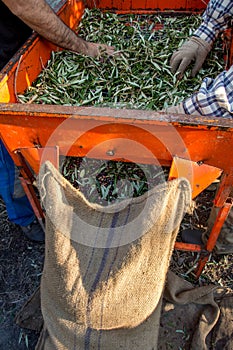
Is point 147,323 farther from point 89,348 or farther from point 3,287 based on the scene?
point 3,287

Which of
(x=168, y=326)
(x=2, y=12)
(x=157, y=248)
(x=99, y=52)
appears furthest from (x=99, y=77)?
(x=168, y=326)

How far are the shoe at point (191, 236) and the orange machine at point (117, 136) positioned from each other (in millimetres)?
790

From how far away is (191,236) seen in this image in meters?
3.01

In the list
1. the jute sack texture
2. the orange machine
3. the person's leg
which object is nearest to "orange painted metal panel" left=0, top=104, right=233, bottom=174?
the orange machine

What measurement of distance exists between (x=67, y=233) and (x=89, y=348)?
2.24ft

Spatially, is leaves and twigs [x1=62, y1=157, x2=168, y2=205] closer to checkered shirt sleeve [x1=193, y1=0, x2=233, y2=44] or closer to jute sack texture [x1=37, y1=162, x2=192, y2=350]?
jute sack texture [x1=37, y1=162, x2=192, y2=350]

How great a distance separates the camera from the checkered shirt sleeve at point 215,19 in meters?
2.65

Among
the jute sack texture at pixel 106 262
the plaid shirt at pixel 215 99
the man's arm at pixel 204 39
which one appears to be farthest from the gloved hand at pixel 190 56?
the jute sack texture at pixel 106 262

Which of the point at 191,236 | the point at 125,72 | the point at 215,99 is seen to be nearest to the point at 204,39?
the point at 125,72

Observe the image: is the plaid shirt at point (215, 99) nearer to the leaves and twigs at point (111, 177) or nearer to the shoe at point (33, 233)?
the leaves and twigs at point (111, 177)

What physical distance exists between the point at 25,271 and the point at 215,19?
98.7 inches

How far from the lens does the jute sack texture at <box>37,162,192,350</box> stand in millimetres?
1924

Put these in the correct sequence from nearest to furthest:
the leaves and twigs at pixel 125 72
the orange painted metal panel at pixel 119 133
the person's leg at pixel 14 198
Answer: the orange painted metal panel at pixel 119 133 → the leaves and twigs at pixel 125 72 → the person's leg at pixel 14 198

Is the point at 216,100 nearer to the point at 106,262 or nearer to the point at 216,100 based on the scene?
the point at 216,100
